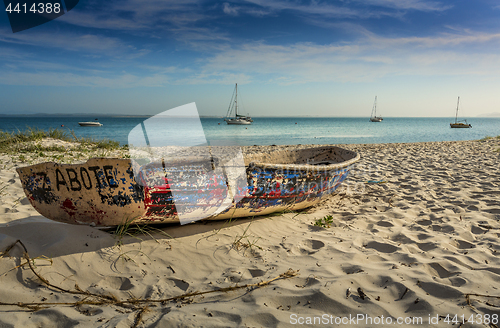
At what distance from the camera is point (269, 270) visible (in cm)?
255

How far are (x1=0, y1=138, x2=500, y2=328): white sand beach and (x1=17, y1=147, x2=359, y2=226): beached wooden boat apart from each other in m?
0.29

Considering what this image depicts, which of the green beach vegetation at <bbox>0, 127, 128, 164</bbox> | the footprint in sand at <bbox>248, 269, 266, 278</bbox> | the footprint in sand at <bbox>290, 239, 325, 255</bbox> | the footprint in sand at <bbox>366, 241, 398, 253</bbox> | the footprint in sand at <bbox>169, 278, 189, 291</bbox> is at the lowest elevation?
the footprint in sand at <bbox>169, 278, 189, 291</bbox>

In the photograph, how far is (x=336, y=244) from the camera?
3084 millimetres

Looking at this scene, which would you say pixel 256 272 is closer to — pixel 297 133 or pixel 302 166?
pixel 302 166

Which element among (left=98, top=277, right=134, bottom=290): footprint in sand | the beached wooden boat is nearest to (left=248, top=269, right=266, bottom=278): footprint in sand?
the beached wooden boat

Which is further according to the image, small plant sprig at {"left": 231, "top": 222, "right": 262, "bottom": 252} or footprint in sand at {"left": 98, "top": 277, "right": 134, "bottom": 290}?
small plant sprig at {"left": 231, "top": 222, "right": 262, "bottom": 252}

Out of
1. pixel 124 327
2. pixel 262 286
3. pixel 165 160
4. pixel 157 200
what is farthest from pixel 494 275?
pixel 165 160

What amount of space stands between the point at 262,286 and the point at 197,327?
0.69 m

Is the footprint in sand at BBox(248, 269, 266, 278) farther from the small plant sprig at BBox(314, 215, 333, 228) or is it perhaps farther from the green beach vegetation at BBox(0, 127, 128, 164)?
the green beach vegetation at BBox(0, 127, 128, 164)

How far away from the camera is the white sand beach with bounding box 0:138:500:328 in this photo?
185 centimetres

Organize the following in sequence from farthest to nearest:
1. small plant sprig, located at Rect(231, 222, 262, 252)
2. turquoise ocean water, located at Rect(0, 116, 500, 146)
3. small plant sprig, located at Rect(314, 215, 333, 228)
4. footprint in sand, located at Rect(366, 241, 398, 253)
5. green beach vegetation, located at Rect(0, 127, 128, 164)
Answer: turquoise ocean water, located at Rect(0, 116, 500, 146) < green beach vegetation, located at Rect(0, 127, 128, 164) < small plant sprig, located at Rect(314, 215, 333, 228) < small plant sprig, located at Rect(231, 222, 262, 252) < footprint in sand, located at Rect(366, 241, 398, 253)

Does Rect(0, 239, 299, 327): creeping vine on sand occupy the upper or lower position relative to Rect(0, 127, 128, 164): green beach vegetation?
lower

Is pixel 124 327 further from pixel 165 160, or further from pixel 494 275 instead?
pixel 494 275

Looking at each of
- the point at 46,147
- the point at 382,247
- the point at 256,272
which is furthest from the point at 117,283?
the point at 46,147
